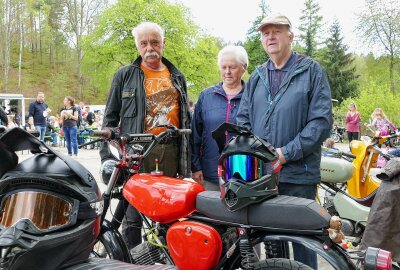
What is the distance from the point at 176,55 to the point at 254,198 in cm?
2869

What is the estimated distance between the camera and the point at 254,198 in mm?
2053

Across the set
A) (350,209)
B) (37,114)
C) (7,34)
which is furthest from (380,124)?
(7,34)

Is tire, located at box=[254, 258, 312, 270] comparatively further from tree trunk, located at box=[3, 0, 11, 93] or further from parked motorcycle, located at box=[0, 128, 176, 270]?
tree trunk, located at box=[3, 0, 11, 93]

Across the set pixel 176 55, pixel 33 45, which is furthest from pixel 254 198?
pixel 33 45

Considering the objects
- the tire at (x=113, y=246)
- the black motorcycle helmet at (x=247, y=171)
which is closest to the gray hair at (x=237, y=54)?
the black motorcycle helmet at (x=247, y=171)

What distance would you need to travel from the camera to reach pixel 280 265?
6.52 ft

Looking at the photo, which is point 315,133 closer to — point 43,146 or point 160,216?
point 160,216

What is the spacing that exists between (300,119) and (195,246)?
1008mm

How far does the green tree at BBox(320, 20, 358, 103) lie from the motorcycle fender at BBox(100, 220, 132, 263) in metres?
38.5

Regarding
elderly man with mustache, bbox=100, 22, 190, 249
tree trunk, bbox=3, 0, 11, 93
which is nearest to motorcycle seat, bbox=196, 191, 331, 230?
elderly man with mustache, bbox=100, 22, 190, 249

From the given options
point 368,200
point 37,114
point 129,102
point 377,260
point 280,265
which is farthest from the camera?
point 37,114

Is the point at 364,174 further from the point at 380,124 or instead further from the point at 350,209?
the point at 380,124

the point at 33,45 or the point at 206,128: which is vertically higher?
the point at 33,45

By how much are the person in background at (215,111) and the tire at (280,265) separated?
4.70 ft
